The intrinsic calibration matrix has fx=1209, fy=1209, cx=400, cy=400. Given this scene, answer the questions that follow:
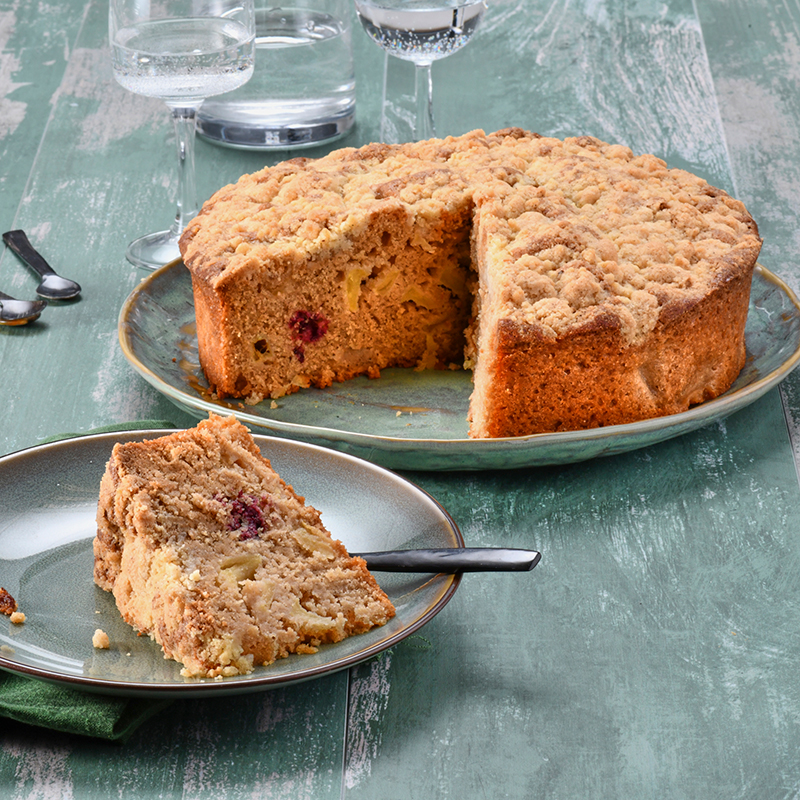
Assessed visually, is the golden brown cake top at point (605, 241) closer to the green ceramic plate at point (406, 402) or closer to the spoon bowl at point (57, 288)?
the green ceramic plate at point (406, 402)

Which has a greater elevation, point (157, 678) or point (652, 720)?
point (157, 678)

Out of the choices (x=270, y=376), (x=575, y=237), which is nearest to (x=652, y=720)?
(x=575, y=237)

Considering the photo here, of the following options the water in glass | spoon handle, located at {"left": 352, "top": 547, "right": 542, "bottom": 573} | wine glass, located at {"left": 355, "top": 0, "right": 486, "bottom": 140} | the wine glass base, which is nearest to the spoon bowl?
the wine glass base

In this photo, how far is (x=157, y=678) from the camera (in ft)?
6.95

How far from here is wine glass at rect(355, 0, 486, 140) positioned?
4.26m

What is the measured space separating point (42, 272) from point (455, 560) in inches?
91.1

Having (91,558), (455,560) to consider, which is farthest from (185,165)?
(455,560)

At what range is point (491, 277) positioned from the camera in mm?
3270

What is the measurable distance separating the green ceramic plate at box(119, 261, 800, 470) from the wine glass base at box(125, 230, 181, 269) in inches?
14.5

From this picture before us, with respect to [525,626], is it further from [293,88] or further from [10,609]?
[293,88]

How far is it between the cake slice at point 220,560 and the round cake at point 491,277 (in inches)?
34.6

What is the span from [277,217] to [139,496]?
57.4 inches

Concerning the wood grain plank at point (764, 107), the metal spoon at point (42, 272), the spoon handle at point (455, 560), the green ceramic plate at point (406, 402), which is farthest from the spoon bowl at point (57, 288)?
the wood grain plank at point (764, 107)

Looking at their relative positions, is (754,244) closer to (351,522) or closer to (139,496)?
(351,522)
